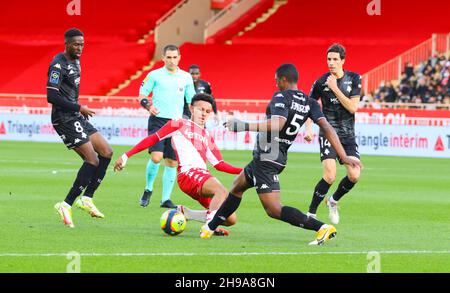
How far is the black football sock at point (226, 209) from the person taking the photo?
12164 millimetres

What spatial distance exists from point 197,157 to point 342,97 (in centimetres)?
247

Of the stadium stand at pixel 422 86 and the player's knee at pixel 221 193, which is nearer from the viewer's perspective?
the player's knee at pixel 221 193

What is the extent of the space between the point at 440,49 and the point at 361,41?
6.11m

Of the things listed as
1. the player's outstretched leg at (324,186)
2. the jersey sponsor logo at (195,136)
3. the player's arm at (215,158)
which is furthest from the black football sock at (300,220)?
the player's outstretched leg at (324,186)

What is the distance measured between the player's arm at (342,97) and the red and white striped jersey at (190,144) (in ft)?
7.05

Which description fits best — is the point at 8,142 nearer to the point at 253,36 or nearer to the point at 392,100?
the point at 392,100

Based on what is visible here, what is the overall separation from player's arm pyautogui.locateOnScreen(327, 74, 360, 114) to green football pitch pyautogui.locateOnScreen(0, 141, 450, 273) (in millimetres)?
1539

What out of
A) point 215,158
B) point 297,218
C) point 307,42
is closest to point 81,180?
point 215,158

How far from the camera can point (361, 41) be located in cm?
4731

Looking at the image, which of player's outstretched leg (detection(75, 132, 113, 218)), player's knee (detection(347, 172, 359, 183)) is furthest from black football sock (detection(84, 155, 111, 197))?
player's knee (detection(347, 172, 359, 183))

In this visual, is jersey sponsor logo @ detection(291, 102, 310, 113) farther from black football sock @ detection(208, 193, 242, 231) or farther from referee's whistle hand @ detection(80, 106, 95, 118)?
referee's whistle hand @ detection(80, 106, 95, 118)

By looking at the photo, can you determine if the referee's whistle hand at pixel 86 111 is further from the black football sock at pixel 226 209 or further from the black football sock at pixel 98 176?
the black football sock at pixel 226 209

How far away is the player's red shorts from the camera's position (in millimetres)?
12891

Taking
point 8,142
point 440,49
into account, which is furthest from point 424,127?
point 8,142
